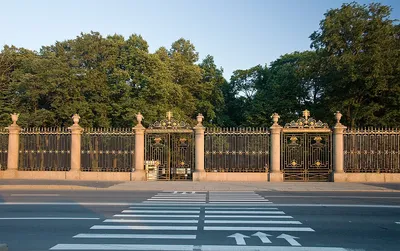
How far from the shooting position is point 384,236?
919 cm

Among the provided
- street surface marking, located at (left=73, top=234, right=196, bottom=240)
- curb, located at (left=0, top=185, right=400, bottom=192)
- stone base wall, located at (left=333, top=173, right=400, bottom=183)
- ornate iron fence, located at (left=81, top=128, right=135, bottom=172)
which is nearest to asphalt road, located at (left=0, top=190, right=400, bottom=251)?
street surface marking, located at (left=73, top=234, right=196, bottom=240)

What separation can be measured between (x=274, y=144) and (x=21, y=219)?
15.1 m

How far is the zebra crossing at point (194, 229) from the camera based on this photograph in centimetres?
812

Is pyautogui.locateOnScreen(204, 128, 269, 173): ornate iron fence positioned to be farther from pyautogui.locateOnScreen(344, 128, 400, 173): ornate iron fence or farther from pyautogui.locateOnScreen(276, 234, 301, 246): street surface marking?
pyautogui.locateOnScreen(276, 234, 301, 246): street surface marking

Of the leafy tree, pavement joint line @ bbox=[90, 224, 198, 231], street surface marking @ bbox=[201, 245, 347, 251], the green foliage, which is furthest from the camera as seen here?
the green foliage

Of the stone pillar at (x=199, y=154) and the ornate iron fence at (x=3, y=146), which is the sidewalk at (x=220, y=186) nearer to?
the stone pillar at (x=199, y=154)

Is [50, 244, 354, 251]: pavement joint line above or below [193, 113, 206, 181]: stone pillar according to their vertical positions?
below

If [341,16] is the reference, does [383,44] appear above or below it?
below

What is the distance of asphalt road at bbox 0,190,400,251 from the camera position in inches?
326

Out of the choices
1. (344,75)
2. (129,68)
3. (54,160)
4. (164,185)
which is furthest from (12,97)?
(344,75)

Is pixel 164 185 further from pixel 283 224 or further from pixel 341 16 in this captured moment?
pixel 341 16

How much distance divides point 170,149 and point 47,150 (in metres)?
6.89

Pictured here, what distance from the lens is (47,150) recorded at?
24891 mm

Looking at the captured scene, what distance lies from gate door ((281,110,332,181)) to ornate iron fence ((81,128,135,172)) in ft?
27.8
